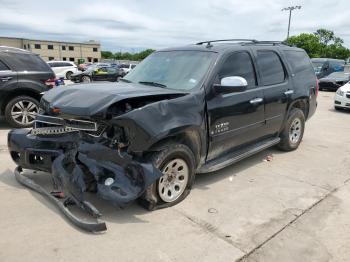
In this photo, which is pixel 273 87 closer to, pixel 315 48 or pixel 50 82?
pixel 50 82

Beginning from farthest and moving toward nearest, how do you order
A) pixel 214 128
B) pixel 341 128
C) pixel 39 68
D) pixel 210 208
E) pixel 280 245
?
pixel 341 128 → pixel 39 68 → pixel 214 128 → pixel 210 208 → pixel 280 245

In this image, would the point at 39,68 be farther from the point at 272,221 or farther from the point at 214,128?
the point at 272,221

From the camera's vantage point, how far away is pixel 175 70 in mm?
4625

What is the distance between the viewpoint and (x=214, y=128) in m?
4.30

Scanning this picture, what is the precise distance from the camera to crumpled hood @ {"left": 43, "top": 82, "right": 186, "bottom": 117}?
3.38 metres

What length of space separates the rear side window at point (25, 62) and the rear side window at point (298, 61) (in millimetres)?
5412

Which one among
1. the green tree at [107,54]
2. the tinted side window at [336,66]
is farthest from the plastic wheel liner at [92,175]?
the green tree at [107,54]

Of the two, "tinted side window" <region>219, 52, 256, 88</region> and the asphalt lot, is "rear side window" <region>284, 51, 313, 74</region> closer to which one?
"tinted side window" <region>219, 52, 256, 88</region>

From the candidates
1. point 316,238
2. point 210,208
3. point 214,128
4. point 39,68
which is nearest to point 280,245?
point 316,238

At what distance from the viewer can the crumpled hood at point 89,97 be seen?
3.38 m

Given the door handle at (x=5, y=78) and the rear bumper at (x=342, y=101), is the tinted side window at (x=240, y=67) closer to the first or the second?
the door handle at (x=5, y=78)

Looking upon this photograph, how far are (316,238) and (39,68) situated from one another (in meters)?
6.91

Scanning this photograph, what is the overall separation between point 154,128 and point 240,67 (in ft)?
6.53

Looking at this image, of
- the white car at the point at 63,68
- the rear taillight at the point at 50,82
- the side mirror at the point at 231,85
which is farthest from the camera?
the white car at the point at 63,68
